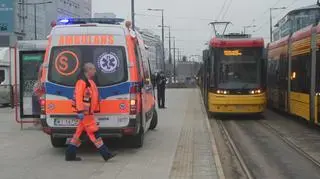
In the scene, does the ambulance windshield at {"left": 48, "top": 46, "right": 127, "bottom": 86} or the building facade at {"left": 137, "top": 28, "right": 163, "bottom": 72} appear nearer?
the ambulance windshield at {"left": 48, "top": 46, "right": 127, "bottom": 86}

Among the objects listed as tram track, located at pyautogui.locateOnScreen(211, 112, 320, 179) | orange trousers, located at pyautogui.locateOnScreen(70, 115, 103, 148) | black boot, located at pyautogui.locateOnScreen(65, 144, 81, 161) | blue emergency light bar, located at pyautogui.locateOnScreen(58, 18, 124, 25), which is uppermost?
blue emergency light bar, located at pyautogui.locateOnScreen(58, 18, 124, 25)

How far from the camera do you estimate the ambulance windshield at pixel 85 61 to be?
44.0 ft

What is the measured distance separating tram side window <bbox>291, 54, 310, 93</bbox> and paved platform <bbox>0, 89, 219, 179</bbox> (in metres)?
3.93

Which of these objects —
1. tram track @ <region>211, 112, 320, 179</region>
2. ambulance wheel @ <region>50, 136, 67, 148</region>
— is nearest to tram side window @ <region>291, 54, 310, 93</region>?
tram track @ <region>211, 112, 320, 179</region>

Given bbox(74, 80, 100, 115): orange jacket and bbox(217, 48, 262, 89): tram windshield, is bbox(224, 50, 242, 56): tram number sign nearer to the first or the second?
bbox(217, 48, 262, 89): tram windshield

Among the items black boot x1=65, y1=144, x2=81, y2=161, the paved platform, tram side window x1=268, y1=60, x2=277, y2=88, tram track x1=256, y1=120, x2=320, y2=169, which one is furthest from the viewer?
tram side window x1=268, y1=60, x2=277, y2=88

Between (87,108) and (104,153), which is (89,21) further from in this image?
(104,153)

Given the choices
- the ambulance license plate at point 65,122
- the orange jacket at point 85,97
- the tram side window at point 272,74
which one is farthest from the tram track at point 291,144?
the tram side window at point 272,74

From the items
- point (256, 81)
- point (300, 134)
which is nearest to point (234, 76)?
point (256, 81)

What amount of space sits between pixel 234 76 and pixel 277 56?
438cm

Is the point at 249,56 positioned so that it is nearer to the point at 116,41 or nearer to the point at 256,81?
the point at 256,81

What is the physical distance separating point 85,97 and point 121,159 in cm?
146

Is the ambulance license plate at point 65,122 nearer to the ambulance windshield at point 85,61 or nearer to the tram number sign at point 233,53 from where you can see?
the ambulance windshield at point 85,61

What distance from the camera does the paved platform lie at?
36.3 feet
